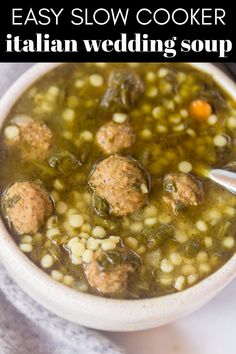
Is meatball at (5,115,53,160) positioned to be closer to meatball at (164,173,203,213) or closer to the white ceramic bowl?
the white ceramic bowl

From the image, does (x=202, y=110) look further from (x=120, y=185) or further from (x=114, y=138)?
(x=120, y=185)

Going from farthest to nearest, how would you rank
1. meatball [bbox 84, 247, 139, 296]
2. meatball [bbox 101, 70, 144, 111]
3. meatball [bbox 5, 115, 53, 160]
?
meatball [bbox 101, 70, 144, 111] → meatball [bbox 5, 115, 53, 160] → meatball [bbox 84, 247, 139, 296]

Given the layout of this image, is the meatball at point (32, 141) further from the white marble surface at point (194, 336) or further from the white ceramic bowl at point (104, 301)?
the white marble surface at point (194, 336)

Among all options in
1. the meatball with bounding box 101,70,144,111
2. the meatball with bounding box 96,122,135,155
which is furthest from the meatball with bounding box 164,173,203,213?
the meatball with bounding box 101,70,144,111

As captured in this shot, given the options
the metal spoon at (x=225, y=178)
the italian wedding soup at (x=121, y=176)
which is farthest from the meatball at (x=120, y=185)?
the metal spoon at (x=225, y=178)

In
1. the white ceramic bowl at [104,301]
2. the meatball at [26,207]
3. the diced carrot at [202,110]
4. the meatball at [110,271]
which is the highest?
the diced carrot at [202,110]

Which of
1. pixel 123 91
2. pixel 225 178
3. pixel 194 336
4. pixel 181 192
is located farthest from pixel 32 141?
pixel 194 336

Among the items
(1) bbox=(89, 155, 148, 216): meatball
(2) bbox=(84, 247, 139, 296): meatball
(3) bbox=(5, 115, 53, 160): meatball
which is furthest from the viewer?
(3) bbox=(5, 115, 53, 160): meatball

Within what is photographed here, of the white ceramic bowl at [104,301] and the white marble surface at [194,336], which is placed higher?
the white ceramic bowl at [104,301]
